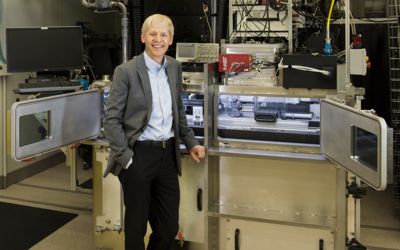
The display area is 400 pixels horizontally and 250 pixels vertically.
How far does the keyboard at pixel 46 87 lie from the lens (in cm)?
226

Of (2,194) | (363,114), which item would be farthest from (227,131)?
(2,194)

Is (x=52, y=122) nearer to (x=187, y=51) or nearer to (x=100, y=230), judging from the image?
(x=100, y=230)

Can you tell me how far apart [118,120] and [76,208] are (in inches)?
75.9

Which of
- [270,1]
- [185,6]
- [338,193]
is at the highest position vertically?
[185,6]

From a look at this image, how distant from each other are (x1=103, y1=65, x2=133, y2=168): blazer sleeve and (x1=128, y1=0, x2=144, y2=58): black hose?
1779 mm

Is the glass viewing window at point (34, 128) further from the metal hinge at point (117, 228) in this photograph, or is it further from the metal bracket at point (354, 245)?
the metal bracket at point (354, 245)

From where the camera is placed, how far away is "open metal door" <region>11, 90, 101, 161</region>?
197 cm

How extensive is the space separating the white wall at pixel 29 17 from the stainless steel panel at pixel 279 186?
2.69 m

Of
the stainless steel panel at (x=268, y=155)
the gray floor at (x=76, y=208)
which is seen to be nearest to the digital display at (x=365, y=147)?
the stainless steel panel at (x=268, y=155)

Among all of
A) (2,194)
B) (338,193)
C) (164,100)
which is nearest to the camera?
(164,100)

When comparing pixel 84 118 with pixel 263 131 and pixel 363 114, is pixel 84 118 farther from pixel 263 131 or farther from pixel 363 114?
pixel 363 114

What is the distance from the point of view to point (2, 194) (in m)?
3.85

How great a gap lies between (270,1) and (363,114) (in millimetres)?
1245

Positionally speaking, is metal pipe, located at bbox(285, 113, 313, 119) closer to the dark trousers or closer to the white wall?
the dark trousers
